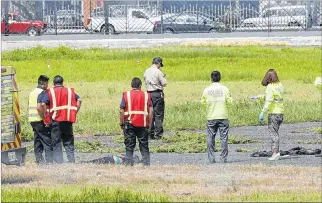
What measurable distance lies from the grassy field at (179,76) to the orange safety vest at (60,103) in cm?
555

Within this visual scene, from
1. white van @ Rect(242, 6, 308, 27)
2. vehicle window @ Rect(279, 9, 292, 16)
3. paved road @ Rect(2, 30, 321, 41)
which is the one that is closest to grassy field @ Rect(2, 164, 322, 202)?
paved road @ Rect(2, 30, 321, 41)

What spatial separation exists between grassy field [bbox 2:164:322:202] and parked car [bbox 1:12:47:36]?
123 ft

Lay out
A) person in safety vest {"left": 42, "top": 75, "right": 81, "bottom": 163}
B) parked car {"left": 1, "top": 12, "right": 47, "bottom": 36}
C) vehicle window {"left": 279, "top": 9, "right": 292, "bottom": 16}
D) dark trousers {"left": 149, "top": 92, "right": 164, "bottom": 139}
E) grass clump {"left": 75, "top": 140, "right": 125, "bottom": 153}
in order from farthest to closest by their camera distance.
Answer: parked car {"left": 1, "top": 12, "right": 47, "bottom": 36}
vehicle window {"left": 279, "top": 9, "right": 292, "bottom": 16}
dark trousers {"left": 149, "top": 92, "right": 164, "bottom": 139}
grass clump {"left": 75, "top": 140, "right": 125, "bottom": 153}
person in safety vest {"left": 42, "top": 75, "right": 81, "bottom": 163}

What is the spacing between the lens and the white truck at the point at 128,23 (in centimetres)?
5172

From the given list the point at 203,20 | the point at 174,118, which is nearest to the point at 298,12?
the point at 203,20

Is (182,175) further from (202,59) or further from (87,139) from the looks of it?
(202,59)

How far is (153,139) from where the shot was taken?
71.3 feet

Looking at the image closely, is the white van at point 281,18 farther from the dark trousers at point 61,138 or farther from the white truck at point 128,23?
the dark trousers at point 61,138

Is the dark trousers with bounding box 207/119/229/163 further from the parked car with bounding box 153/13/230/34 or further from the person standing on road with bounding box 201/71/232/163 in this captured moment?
the parked car with bounding box 153/13/230/34

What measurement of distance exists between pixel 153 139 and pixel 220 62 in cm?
1992

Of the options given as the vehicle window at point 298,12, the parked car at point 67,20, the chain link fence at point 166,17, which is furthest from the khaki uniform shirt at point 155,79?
the vehicle window at point 298,12

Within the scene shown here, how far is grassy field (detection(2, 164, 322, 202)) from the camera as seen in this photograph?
12.0 meters

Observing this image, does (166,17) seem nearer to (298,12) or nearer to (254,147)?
(298,12)

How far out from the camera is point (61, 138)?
17094 millimetres
